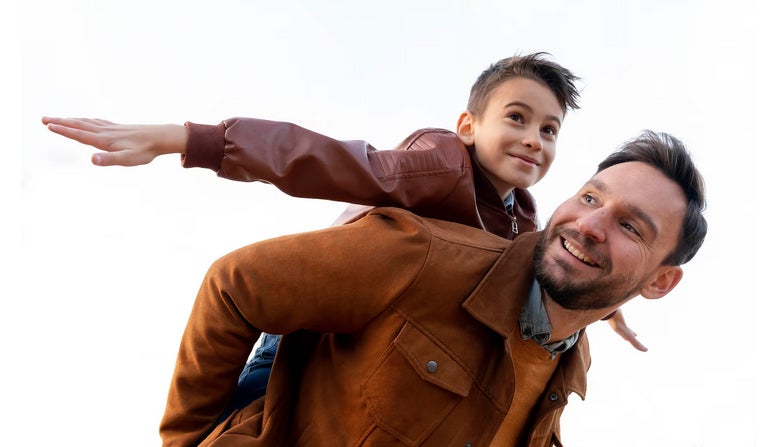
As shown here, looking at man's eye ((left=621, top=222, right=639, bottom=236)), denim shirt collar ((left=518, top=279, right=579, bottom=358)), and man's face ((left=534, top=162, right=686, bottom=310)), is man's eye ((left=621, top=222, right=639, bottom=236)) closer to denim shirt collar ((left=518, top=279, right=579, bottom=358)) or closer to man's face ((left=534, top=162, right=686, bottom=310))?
man's face ((left=534, top=162, right=686, bottom=310))

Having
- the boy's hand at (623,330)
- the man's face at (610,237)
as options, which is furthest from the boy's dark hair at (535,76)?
the boy's hand at (623,330)

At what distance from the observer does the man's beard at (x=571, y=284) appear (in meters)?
2.31

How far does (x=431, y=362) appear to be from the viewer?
2.17m

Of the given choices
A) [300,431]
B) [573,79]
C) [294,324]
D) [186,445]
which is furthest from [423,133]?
[186,445]

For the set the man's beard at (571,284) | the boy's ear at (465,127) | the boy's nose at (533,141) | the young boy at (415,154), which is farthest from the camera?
the boy's ear at (465,127)

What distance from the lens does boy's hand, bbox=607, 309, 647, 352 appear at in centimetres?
342

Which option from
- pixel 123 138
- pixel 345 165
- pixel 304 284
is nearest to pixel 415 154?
pixel 345 165

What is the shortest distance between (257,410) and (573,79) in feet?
5.50

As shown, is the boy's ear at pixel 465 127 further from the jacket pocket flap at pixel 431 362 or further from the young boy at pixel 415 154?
the jacket pocket flap at pixel 431 362

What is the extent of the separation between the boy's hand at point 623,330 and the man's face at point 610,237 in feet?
2.71

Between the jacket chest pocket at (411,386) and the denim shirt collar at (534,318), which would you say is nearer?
the jacket chest pocket at (411,386)

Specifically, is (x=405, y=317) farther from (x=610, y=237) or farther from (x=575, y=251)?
(x=610, y=237)

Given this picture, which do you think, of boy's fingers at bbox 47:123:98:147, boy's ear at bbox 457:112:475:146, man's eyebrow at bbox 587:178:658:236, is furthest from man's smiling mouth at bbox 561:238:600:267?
boy's fingers at bbox 47:123:98:147

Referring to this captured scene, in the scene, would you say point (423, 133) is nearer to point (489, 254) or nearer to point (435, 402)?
point (489, 254)
